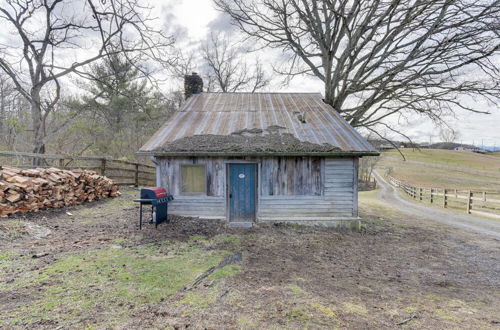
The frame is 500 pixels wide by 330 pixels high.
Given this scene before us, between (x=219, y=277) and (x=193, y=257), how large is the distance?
4.13 feet

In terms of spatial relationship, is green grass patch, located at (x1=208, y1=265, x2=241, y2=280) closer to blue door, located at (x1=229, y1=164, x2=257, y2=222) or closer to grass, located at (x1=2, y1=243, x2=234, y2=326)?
grass, located at (x1=2, y1=243, x2=234, y2=326)

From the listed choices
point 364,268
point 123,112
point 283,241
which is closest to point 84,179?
point 283,241

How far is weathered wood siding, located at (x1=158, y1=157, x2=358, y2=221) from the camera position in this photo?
8461mm

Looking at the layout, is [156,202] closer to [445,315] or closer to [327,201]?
[327,201]

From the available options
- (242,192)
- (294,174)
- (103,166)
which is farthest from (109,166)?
(294,174)

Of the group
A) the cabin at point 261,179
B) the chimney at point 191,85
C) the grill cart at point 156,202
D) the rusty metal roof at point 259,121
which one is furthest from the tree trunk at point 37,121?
the grill cart at point 156,202

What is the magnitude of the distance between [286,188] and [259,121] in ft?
10.0

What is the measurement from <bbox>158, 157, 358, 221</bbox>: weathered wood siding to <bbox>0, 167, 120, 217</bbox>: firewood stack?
392 cm

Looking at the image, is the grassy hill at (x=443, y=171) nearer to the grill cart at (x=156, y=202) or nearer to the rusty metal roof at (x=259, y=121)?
the rusty metal roof at (x=259, y=121)

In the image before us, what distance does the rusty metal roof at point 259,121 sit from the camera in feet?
27.6

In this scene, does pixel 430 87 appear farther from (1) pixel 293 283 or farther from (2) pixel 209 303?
(2) pixel 209 303

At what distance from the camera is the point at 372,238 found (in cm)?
792

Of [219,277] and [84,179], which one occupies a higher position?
[84,179]

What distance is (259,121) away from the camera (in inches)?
394
